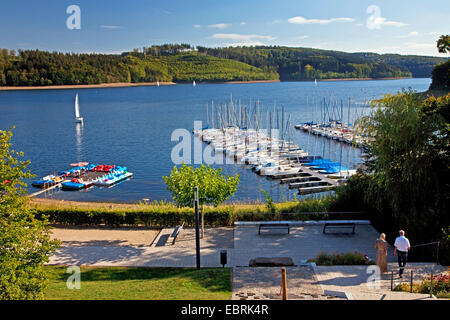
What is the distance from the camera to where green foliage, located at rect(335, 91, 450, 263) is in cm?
1488

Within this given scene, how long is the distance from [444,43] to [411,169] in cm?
1249

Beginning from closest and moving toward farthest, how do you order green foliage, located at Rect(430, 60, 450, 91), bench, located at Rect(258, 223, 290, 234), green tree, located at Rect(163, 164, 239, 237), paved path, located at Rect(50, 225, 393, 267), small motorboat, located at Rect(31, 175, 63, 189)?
paved path, located at Rect(50, 225, 393, 267)
bench, located at Rect(258, 223, 290, 234)
green tree, located at Rect(163, 164, 239, 237)
small motorboat, located at Rect(31, 175, 63, 189)
green foliage, located at Rect(430, 60, 450, 91)

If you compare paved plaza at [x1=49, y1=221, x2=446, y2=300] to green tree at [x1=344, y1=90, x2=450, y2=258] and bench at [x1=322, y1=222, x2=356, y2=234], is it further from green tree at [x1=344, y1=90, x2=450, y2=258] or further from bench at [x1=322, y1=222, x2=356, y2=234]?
green tree at [x1=344, y1=90, x2=450, y2=258]

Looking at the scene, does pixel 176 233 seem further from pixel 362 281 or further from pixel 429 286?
pixel 429 286

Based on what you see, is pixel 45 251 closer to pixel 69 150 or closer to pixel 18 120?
pixel 69 150

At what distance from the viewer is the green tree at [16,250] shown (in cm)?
884

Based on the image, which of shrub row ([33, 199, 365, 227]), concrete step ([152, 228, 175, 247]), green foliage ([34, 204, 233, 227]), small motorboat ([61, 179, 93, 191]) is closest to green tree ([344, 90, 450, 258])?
shrub row ([33, 199, 365, 227])

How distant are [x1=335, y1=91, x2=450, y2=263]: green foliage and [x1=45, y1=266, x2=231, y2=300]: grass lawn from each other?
24.5 ft

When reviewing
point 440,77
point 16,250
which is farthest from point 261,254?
point 440,77

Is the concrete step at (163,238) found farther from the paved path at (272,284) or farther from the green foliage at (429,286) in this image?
the green foliage at (429,286)

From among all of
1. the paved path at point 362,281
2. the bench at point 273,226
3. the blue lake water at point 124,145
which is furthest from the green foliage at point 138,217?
the blue lake water at point 124,145

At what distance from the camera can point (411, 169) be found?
15.5 m

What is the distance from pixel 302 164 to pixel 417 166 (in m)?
27.6
